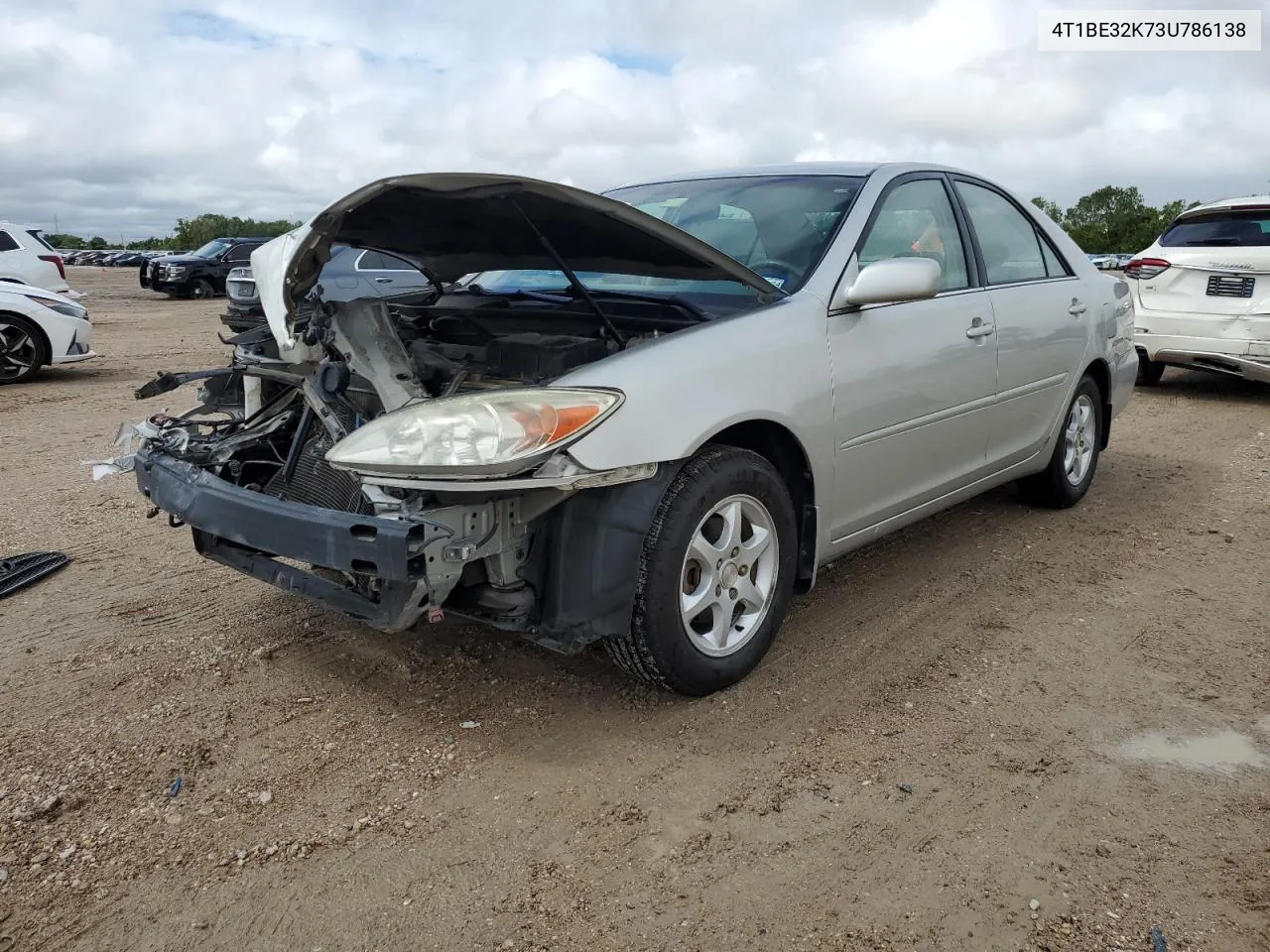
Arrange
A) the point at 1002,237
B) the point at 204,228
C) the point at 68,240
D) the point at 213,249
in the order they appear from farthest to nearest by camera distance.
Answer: the point at 68,240 < the point at 204,228 < the point at 213,249 < the point at 1002,237

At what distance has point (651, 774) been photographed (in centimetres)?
279

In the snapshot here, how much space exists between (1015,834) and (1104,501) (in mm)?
3543

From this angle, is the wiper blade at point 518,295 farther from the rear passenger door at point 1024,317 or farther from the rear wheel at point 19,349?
the rear wheel at point 19,349

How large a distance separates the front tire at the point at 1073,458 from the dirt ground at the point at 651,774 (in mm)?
768

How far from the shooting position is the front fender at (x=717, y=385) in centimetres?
275

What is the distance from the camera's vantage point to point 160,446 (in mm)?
3420

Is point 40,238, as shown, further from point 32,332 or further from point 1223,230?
point 1223,230

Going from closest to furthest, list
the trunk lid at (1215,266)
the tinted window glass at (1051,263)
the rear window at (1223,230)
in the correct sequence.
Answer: the tinted window glass at (1051,263)
the trunk lid at (1215,266)
the rear window at (1223,230)

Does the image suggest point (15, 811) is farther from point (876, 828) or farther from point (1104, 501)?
point (1104, 501)

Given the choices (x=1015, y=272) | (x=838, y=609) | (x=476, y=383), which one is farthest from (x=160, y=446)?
(x=1015, y=272)

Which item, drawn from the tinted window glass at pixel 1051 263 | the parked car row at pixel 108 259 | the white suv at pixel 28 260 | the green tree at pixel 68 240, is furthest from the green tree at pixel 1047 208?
the green tree at pixel 68 240

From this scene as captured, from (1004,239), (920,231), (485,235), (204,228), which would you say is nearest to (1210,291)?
(1004,239)

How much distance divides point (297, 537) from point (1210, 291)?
8077 mm

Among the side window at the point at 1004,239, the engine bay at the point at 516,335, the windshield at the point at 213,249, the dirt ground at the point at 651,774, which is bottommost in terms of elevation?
the dirt ground at the point at 651,774
